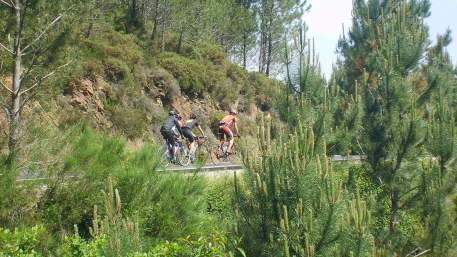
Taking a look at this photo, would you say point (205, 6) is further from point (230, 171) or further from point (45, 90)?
point (45, 90)

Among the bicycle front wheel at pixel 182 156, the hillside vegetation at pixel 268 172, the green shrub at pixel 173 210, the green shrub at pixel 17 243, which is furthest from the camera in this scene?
the bicycle front wheel at pixel 182 156

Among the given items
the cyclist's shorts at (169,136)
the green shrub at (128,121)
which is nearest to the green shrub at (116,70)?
the green shrub at (128,121)

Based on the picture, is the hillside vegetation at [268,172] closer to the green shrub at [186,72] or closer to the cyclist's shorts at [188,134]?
the cyclist's shorts at [188,134]

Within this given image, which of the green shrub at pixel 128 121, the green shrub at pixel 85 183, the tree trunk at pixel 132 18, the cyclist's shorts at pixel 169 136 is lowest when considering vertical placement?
the green shrub at pixel 85 183

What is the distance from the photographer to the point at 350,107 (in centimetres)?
887

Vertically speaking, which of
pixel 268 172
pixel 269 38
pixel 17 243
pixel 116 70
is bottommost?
pixel 17 243

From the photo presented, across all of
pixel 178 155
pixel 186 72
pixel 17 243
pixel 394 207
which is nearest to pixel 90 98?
pixel 178 155

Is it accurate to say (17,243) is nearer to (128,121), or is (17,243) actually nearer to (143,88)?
(128,121)

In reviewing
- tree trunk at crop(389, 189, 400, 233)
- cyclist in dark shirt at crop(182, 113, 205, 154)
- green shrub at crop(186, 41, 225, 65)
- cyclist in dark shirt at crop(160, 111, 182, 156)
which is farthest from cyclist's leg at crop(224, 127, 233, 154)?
green shrub at crop(186, 41, 225, 65)

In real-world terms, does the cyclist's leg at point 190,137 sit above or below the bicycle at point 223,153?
above

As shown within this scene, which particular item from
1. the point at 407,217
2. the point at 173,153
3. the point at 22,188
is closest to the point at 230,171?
the point at 173,153

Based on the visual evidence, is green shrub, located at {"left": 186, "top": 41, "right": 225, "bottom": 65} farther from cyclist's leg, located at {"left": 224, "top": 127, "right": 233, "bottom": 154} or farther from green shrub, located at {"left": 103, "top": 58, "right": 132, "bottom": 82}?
cyclist's leg, located at {"left": 224, "top": 127, "right": 233, "bottom": 154}

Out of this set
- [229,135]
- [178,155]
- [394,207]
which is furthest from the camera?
[229,135]

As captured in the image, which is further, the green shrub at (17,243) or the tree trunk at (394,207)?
the tree trunk at (394,207)
